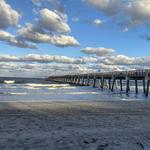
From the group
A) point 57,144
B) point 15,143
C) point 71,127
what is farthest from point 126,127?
point 15,143

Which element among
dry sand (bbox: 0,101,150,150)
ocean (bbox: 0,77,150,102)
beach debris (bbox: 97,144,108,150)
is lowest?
ocean (bbox: 0,77,150,102)

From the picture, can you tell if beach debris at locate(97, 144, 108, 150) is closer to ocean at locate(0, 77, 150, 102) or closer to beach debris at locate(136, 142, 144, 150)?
beach debris at locate(136, 142, 144, 150)

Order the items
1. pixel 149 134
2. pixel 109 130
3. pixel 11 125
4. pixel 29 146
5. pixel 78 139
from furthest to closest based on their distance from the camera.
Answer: pixel 11 125 → pixel 109 130 → pixel 149 134 → pixel 78 139 → pixel 29 146

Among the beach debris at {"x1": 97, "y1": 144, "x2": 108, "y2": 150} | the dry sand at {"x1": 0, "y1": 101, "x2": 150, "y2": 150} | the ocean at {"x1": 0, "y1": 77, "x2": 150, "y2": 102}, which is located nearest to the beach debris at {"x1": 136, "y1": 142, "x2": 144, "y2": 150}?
the dry sand at {"x1": 0, "y1": 101, "x2": 150, "y2": 150}

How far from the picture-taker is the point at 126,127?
1056 cm

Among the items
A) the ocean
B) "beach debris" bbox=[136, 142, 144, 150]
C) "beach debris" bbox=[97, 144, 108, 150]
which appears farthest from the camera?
the ocean

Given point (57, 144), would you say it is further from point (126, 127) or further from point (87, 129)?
point (126, 127)

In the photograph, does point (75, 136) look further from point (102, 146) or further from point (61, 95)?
point (61, 95)

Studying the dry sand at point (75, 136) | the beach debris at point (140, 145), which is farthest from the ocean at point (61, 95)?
the beach debris at point (140, 145)

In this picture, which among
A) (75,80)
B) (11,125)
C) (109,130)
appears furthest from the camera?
(75,80)

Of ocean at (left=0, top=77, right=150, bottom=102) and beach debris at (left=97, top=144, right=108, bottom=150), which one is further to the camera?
ocean at (left=0, top=77, right=150, bottom=102)

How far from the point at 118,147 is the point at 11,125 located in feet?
14.8

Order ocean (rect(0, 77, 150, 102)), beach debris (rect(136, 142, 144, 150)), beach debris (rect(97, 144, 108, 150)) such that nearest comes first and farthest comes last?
beach debris (rect(97, 144, 108, 150)) < beach debris (rect(136, 142, 144, 150)) < ocean (rect(0, 77, 150, 102))

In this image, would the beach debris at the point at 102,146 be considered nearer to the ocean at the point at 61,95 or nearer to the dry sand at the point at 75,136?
the dry sand at the point at 75,136
